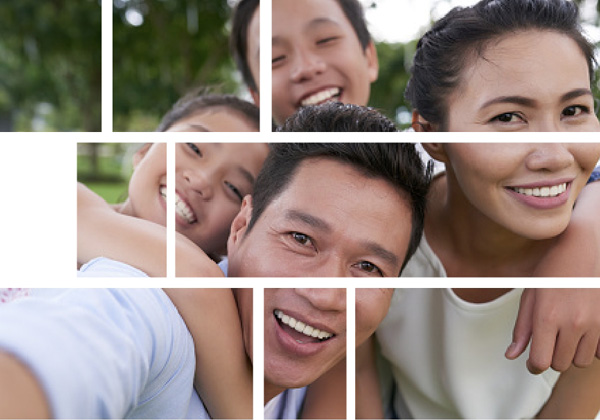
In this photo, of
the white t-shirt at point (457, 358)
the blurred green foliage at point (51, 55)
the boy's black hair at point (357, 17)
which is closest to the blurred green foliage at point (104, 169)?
the blurred green foliage at point (51, 55)

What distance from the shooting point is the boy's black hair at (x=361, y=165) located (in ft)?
3.04

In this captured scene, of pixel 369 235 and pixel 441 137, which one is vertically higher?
pixel 441 137

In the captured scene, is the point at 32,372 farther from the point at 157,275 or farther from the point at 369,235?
the point at 369,235

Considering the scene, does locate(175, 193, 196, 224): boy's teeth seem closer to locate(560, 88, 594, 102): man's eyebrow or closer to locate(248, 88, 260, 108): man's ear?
locate(248, 88, 260, 108): man's ear

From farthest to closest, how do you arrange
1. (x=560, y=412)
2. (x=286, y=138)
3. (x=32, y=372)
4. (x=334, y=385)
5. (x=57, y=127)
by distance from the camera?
(x=57, y=127), (x=334, y=385), (x=560, y=412), (x=286, y=138), (x=32, y=372)

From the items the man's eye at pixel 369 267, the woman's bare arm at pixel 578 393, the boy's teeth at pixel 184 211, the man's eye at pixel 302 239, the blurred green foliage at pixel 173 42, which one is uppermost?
the blurred green foliage at pixel 173 42

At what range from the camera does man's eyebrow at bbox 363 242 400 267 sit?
0.89 meters

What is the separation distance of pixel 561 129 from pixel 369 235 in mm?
302

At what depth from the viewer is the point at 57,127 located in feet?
63.7

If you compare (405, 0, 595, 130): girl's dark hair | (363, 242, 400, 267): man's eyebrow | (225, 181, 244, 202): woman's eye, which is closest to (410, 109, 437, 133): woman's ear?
(405, 0, 595, 130): girl's dark hair

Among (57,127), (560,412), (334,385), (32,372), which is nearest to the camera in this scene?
(32,372)

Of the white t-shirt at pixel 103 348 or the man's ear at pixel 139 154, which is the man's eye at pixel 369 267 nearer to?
the white t-shirt at pixel 103 348

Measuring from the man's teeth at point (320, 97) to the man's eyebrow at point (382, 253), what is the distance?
0.52 metres

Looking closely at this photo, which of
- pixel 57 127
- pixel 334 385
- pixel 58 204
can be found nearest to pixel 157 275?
pixel 58 204
